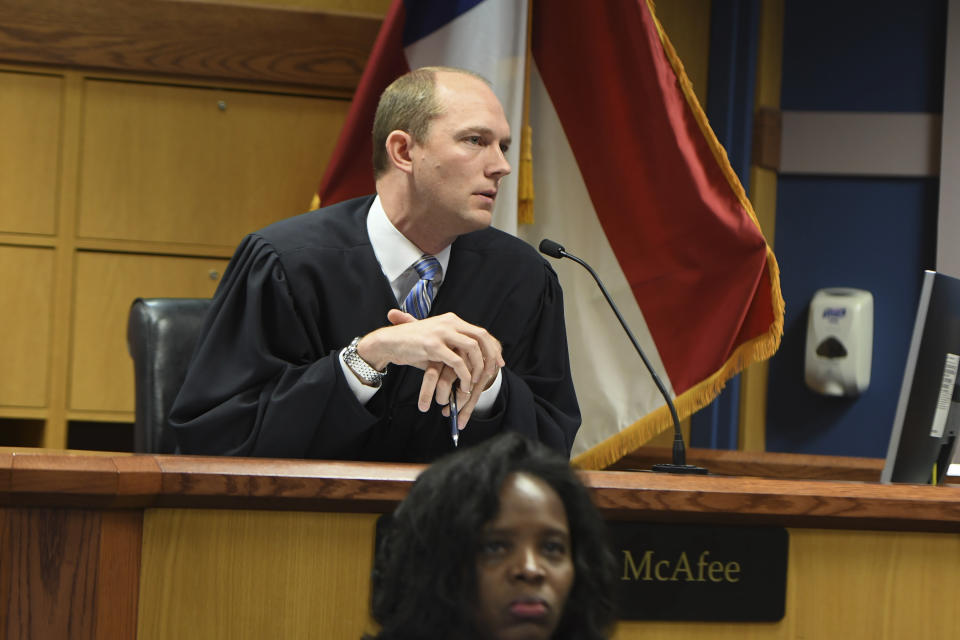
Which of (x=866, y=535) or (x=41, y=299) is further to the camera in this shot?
(x=41, y=299)

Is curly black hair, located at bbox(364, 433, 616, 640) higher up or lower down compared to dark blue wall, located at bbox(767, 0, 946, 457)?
lower down

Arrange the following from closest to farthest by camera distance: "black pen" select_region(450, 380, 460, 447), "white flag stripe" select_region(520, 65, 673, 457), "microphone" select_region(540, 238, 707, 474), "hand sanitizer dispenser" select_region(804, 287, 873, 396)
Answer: "black pen" select_region(450, 380, 460, 447) → "microphone" select_region(540, 238, 707, 474) → "white flag stripe" select_region(520, 65, 673, 457) → "hand sanitizer dispenser" select_region(804, 287, 873, 396)

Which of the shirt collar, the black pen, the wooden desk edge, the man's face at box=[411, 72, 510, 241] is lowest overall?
the wooden desk edge

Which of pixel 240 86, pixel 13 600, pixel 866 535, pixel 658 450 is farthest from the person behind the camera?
pixel 240 86

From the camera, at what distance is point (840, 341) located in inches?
138

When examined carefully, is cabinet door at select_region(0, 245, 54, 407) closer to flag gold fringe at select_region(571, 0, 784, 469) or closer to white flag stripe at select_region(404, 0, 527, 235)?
white flag stripe at select_region(404, 0, 527, 235)

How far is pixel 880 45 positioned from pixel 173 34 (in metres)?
2.21

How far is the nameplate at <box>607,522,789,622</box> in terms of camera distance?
1.36m

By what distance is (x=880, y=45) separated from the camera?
3.61 meters

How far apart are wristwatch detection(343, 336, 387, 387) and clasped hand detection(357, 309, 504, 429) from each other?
1.9 inches

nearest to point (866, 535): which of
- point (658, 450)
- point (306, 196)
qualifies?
point (658, 450)

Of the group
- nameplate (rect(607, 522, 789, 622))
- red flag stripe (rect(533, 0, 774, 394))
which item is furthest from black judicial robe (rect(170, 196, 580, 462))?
red flag stripe (rect(533, 0, 774, 394))

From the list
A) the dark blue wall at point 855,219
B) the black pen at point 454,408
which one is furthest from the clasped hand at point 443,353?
the dark blue wall at point 855,219

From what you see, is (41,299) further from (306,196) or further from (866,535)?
(866,535)
